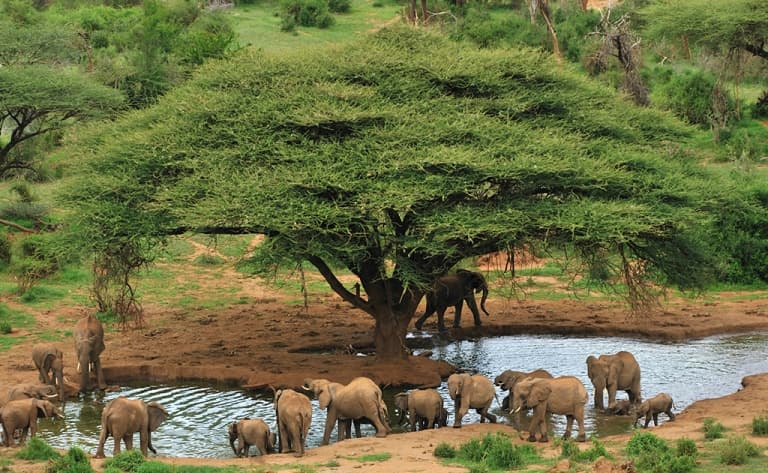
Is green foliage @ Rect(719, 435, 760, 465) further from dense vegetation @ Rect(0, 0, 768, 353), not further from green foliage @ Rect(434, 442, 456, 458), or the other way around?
dense vegetation @ Rect(0, 0, 768, 353)

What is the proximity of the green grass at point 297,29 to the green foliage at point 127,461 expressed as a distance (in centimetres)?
3829

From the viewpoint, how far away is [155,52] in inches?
1810

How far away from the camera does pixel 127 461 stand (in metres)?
15.0

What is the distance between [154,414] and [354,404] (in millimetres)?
2730

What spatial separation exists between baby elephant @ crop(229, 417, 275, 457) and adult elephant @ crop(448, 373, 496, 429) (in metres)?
2.85

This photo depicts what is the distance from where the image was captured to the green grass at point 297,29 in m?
55.4

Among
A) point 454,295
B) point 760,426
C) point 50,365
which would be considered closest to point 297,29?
point 454,295

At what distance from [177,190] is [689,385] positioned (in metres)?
9.36

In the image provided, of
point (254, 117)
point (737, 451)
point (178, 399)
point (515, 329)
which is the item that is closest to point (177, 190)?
point (254, 117)

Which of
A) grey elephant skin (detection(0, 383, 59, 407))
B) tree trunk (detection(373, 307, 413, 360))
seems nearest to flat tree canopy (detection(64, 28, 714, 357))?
tree trunk (detection(373, 307, 413, 360))

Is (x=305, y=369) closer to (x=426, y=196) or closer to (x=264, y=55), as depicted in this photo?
(x=426, y=196)

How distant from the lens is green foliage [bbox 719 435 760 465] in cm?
1452

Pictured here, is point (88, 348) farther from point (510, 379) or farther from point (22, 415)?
point (510, 379)

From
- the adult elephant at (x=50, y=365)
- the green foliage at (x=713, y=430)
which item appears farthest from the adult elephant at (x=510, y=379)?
the adult elephant at (x=50, y=365)
